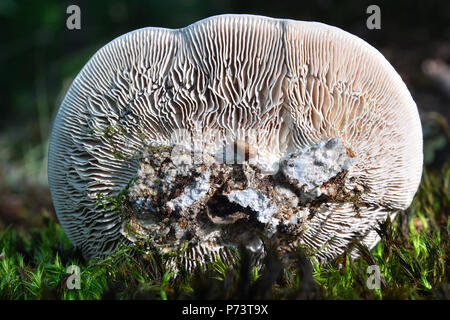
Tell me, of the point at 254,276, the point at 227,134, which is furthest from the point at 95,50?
the point at 254,276

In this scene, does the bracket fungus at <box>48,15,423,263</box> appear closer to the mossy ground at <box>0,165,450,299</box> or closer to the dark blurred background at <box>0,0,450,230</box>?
the mossy ground at <box>0,165,450,299</box>

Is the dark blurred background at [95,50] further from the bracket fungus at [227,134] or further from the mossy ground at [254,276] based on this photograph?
the bracket fungus at [227,134]

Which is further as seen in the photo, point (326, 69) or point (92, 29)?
point (92, 29)

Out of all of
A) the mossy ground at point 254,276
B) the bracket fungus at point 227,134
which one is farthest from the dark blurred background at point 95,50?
the bracket fungus at point 227,134

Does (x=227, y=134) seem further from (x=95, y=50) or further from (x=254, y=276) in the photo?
(x=95, y=50)

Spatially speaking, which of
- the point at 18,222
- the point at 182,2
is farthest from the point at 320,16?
the point at 18,222

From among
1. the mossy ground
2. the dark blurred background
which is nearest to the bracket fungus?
the mossy ground

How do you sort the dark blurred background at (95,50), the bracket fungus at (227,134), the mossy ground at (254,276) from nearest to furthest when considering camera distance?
the mossy ground at (254,276)
the bracket fungus at (227,134)
the dark blurred background at (95,50)
